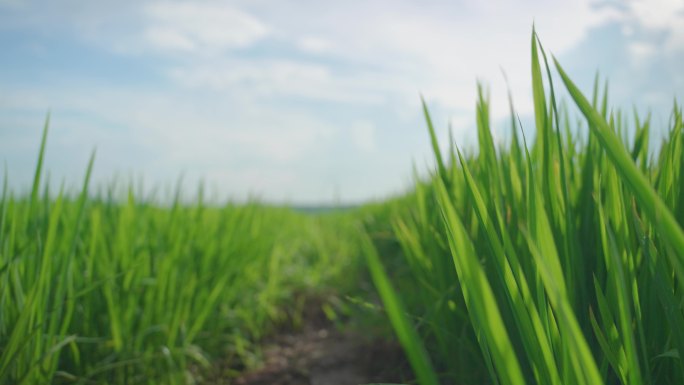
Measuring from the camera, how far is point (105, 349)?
1.60m

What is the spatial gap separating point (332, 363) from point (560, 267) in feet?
5.26

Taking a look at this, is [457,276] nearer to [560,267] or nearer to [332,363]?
[560,267]

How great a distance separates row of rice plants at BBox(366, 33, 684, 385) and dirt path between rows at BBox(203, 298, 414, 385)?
1.67 ft

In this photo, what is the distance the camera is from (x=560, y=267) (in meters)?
0.67

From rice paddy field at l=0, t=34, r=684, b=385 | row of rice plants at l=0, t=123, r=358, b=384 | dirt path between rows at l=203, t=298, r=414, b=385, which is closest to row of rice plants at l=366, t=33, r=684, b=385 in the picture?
rice paddy field at l=0, t=34, r=684, b=385

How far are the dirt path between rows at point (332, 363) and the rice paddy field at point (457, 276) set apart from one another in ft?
0.24

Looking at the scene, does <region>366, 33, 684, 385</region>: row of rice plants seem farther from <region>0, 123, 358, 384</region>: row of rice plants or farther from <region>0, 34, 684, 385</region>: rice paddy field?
<region>0, 123, 358, 384</region>: row of rice plants

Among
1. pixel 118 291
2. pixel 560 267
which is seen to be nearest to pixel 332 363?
pixel 118 291

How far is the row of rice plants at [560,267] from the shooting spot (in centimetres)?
49

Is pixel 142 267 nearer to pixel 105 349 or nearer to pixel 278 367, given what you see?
pixel 105 349

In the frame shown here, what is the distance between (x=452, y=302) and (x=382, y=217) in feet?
10.9

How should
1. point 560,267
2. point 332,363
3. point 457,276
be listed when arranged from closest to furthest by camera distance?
point 560,267, point 457,276, point 332,363

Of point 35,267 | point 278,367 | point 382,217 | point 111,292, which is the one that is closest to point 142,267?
point 111,292

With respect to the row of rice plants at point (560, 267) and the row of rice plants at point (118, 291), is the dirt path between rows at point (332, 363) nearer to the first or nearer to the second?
the row of rice plants at point (118, 291)
